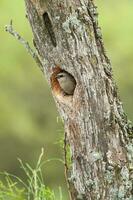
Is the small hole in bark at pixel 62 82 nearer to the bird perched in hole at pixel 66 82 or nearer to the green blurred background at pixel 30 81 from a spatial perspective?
the bird perched in hole at pixel 66 82

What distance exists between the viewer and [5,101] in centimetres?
1725

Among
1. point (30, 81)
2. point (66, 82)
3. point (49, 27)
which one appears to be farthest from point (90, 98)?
point (30, 81)

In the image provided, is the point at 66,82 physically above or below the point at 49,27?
below

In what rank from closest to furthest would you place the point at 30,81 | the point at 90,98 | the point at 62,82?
the point at 90,98 < the point at 62,82 < the point at 30,81

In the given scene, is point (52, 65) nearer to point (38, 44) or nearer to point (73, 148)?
point (38, 44)

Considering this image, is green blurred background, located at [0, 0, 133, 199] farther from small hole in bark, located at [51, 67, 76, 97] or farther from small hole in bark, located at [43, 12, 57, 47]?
small hole in bark, located at [43, 12, 57, 47]

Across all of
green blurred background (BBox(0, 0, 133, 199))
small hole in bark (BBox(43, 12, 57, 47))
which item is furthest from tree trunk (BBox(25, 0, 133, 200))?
green blurred background (BBox(0, 0, 133, 199))

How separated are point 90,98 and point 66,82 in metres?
0.20

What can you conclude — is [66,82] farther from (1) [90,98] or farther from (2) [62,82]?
(1) [90,98]

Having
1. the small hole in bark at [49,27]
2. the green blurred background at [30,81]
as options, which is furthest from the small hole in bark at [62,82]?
the green blurred background at [30,81]

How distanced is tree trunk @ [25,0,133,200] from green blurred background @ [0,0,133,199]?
11713 mm

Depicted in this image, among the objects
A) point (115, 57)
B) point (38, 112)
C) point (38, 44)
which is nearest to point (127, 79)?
point (115, 57)

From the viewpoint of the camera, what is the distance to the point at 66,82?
443cm

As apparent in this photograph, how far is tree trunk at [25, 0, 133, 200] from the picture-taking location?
4262mm
